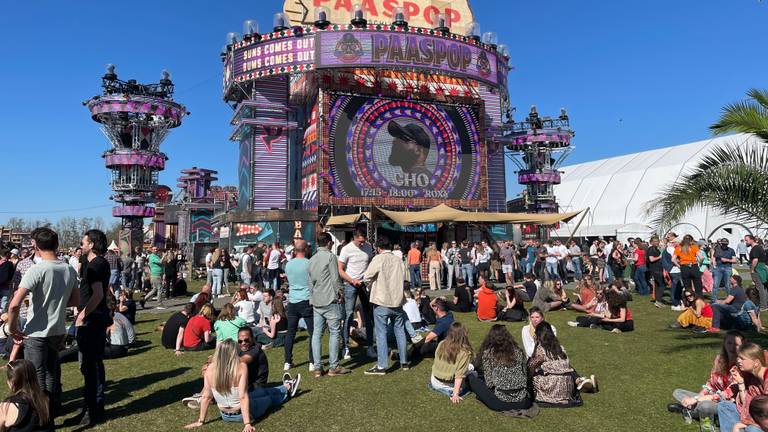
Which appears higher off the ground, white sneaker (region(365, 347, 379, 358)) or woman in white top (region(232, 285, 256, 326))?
woman in white top (region(232, 285, 256, 326))

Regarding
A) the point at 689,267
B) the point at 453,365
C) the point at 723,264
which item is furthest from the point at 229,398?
the point at 723,264

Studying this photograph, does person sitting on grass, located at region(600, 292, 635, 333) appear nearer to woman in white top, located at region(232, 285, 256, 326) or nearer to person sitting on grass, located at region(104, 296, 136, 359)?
woman in white top, located at region(232, 285, 256, 326)

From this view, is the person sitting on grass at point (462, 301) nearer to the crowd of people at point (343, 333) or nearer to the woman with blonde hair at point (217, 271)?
the crowd of people at point (343, 333)

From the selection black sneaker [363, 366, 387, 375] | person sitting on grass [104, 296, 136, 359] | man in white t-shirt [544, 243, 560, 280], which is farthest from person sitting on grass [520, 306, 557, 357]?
man in white t-shirt [544, 243, 560, 280]

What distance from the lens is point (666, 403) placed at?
5.50 metres

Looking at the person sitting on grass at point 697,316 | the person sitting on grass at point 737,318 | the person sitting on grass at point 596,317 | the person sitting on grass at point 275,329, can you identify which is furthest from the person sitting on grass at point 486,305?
the person sitting on grass at point 275,329

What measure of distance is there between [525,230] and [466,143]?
50.3 ft

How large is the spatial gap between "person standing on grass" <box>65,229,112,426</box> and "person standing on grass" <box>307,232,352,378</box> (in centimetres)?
245

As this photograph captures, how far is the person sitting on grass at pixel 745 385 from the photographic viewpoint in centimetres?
428

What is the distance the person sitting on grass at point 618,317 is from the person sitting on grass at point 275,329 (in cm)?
650

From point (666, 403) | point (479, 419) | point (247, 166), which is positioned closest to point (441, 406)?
point (479, 419)

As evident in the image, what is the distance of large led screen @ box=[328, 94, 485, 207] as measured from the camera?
82.0 ft

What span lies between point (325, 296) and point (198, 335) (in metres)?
3.47

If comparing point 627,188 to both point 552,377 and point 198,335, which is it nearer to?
point 198,335
